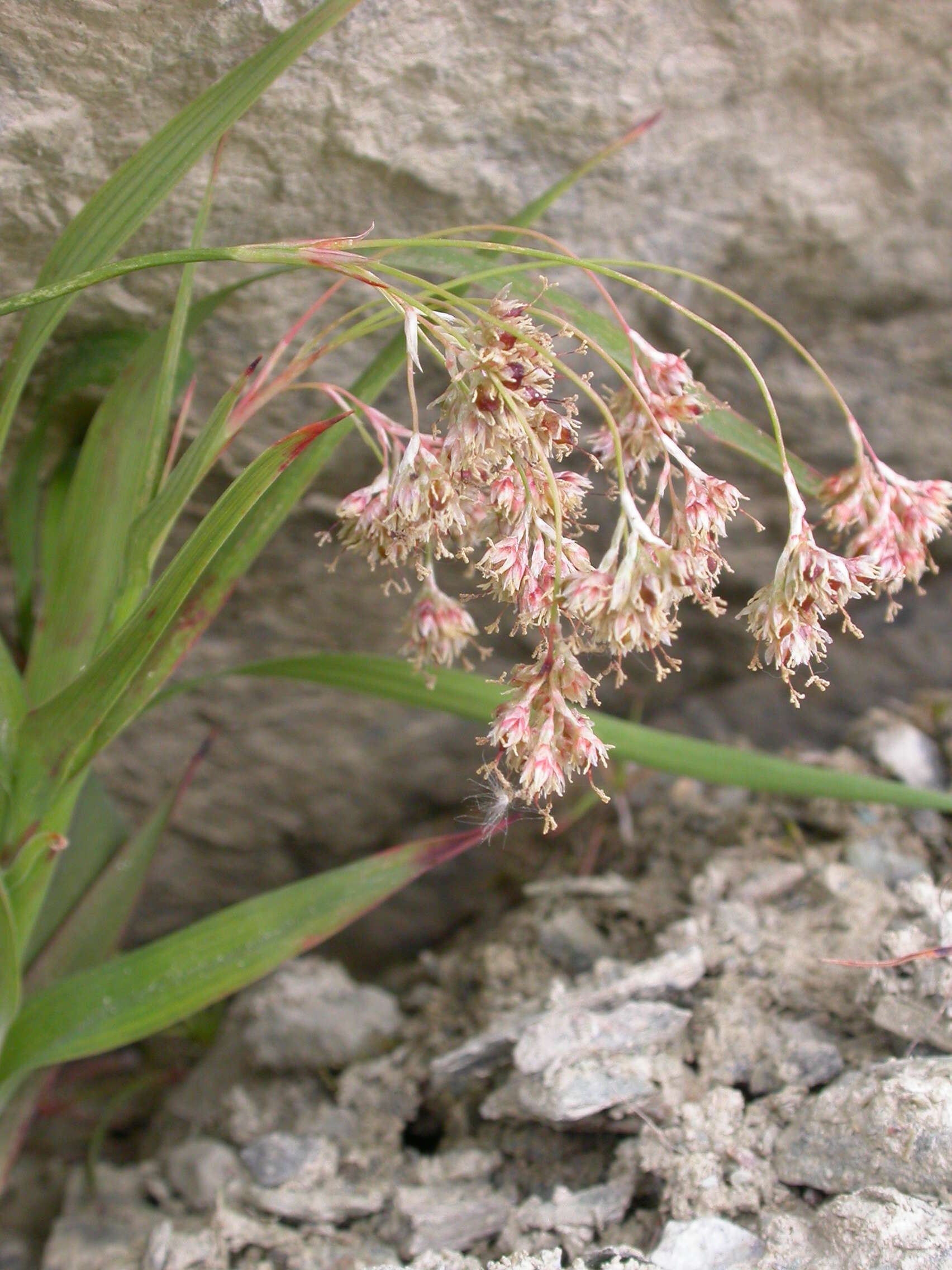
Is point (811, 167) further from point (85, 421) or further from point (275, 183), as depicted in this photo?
point (85, 421)

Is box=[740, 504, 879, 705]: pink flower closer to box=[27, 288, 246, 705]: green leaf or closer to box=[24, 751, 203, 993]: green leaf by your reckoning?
box=[27, 288, 246, 705]: green leaf

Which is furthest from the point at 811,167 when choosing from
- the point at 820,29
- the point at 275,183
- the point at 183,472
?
the point at 183,472

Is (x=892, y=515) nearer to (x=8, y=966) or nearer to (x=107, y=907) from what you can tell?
(x=8, y=966)

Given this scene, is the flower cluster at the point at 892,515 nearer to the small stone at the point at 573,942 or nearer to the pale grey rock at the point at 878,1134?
the pale grey rock at the point at 878,1134

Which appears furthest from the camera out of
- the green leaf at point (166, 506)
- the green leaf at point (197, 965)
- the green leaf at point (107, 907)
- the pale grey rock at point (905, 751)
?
the pale grey rock at point (905, 751)

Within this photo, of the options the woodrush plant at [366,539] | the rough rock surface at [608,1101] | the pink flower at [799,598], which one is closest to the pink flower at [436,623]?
the woodrush plant at [366,539]
